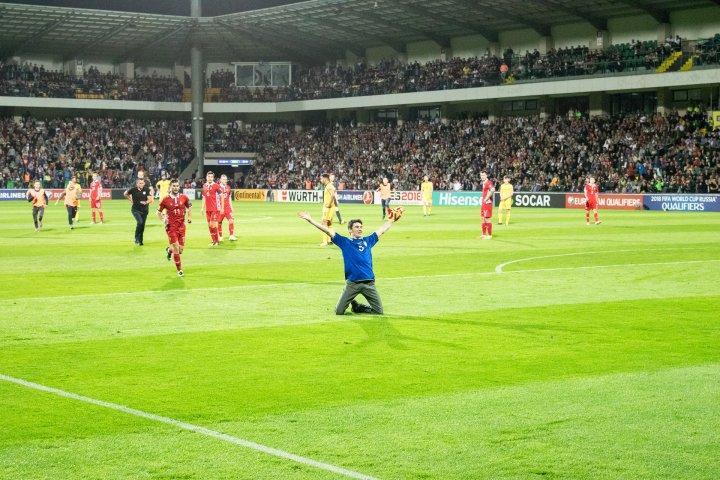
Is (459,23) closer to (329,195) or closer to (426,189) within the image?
(426,189)

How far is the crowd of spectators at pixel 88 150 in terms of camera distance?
253 feet

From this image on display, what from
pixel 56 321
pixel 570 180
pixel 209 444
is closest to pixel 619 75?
pixel 570 180

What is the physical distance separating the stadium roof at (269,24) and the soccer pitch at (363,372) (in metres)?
46.9

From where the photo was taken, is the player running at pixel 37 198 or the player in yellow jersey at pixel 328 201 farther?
the player running at pixel 37 198

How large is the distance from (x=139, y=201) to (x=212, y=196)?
8.32 ft

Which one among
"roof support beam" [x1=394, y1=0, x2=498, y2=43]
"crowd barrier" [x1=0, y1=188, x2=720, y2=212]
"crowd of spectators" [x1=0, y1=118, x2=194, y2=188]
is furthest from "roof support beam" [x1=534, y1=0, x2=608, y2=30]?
"crowd of spectators" [x1=0, y1=118, x2=194, y2=188]

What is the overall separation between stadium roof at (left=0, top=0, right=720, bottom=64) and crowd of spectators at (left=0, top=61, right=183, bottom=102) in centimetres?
207

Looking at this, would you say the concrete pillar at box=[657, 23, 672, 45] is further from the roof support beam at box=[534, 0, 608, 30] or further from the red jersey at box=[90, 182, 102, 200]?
the red jersey at box=[90, 182, 102, 200]

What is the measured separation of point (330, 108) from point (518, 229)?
48.8 meters

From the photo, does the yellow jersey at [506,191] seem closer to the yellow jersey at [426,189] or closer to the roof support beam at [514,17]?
the yellow jersey at [426,189]

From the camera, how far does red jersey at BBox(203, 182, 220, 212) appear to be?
1110 inches

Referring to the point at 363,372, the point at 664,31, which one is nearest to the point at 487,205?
the point at 363,372

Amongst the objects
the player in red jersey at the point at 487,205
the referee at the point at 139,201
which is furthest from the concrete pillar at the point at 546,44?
the referee at the point at 139,201

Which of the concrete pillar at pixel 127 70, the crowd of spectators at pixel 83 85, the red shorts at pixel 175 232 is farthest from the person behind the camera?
the concrete pillar at pixel 127 70
